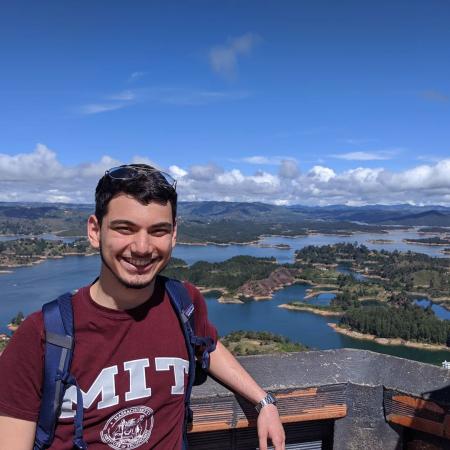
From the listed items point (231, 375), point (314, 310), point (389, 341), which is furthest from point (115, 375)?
point (314, 310)

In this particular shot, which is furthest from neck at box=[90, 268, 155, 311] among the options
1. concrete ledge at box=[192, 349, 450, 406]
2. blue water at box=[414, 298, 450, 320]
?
blue water at box=[414, 298, 450, 320]

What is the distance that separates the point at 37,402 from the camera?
1025 mm

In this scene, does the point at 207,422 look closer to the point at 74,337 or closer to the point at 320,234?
the point at 74,337

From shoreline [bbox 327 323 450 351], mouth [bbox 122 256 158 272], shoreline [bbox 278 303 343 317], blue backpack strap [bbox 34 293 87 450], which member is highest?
mouth [bbox 122 256 158 272]

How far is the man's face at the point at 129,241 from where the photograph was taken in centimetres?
117

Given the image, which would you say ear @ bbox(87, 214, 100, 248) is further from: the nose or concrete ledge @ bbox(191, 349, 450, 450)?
concrete ledge @ bbox(191, 349, 450, 450)

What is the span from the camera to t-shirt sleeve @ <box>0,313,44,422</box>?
101 cm

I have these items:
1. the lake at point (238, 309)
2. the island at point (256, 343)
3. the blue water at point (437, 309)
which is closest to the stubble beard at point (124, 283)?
the island at point (256, 343)

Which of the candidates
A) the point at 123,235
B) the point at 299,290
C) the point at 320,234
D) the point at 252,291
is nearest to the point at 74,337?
the point at 123,235

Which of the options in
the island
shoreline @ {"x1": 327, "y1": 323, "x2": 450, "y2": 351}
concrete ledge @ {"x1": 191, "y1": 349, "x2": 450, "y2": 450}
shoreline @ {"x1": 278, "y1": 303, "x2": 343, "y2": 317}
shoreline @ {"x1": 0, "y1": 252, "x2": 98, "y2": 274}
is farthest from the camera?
shoreline @ {"x1": 0, "y1": 252, "x2": 98, "y2": 274}

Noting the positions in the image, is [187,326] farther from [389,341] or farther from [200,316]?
[389,341]

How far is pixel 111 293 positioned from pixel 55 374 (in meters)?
0.24

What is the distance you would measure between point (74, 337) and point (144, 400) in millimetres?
252

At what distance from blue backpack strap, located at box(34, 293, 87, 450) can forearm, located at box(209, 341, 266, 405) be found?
48 cm
